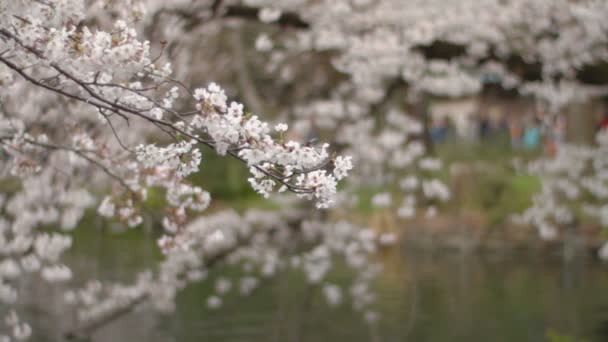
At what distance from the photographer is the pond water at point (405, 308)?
10883 millimetres

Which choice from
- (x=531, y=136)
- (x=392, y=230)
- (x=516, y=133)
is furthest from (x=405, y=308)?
(x=516, y=133)

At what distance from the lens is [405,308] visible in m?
12.4

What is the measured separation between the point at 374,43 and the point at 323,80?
7708 mm

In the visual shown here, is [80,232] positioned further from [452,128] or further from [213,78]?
[452,128]

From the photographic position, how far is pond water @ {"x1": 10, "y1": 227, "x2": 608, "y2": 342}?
1088cm

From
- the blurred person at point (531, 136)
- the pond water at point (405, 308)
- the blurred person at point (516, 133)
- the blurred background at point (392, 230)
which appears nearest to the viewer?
the blurred background at point (392, 230)

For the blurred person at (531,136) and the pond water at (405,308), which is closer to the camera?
the pond water at (405,308)

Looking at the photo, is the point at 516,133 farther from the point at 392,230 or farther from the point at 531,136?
the point at 392,230

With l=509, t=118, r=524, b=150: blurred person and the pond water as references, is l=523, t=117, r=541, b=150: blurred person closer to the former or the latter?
l=509, t=118, r=524, b=150: blurred person

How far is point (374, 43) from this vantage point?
881 cm

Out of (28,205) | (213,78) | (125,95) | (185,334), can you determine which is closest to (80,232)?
(213,78)

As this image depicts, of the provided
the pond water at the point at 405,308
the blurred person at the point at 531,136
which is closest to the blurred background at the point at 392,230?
the pond water at the point at 405,308

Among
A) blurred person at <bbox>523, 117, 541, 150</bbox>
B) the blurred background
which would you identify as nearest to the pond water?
the blurred background

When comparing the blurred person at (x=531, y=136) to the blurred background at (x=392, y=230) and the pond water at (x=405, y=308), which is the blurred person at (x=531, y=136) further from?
the pond water at (x=405, y=308)
